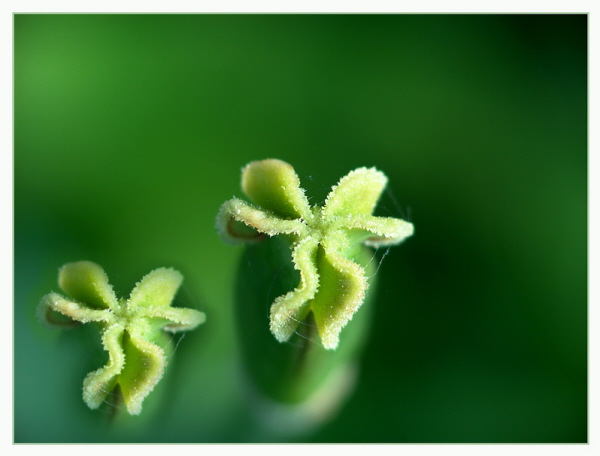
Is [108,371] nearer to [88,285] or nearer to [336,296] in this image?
[88,285]

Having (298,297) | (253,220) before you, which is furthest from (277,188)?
(298,297)

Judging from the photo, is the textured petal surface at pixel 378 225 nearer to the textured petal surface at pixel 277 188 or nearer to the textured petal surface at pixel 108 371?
the textured petal surface at pixel 277 188

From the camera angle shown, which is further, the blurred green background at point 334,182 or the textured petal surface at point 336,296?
the blurred green background at point 334,182

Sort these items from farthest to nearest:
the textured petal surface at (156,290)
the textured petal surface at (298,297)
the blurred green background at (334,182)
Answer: the blurred green background at (334,182) → the textured petal surface at (156,290) → the textured petal surface at (298,297)

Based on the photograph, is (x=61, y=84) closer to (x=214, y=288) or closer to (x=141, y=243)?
(x=141, y=243)

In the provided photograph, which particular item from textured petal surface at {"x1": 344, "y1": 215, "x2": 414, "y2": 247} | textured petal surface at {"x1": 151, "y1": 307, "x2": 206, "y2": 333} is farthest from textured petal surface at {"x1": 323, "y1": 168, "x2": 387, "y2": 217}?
textured petal surface at {"x1": 151, "y1": 307, "x2": 206, "y2": 333}

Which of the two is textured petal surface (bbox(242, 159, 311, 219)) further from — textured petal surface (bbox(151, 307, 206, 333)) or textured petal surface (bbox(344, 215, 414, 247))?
textured petal surface (bbox(151, 307, 206, 333))

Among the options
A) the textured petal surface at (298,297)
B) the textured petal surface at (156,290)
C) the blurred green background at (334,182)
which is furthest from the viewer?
the blurred green background at (334,182)

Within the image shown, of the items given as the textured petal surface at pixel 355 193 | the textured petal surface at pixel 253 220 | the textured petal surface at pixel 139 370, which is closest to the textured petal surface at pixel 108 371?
the textured petal surface at pixel 139 370

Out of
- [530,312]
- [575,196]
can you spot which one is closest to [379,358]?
[530,312]
